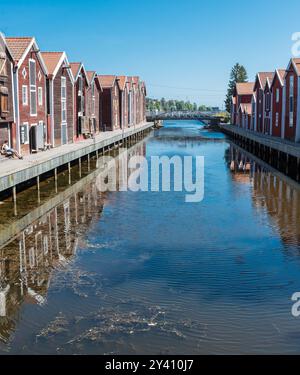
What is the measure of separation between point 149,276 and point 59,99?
31538 mm

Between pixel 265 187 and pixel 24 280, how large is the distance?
19.9 meters

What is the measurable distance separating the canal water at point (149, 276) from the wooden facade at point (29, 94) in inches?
357

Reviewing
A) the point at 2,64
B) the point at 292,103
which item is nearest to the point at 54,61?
the point at 2,64

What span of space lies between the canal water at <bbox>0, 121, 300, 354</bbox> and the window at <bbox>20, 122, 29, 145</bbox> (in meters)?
8.53

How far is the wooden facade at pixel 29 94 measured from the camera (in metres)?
33.1

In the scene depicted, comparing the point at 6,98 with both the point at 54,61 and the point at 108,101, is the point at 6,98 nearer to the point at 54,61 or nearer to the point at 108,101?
the point at 54,61

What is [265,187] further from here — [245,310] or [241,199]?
[245,310]

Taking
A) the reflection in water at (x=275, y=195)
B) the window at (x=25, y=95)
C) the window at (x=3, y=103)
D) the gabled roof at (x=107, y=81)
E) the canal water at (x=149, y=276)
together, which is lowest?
the canal water at (x=149, y=276)

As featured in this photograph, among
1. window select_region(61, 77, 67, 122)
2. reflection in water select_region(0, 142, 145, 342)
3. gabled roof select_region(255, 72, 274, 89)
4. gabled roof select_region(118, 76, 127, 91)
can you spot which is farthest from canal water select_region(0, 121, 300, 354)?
gabled roof select_region(118, 76, 127, 91)

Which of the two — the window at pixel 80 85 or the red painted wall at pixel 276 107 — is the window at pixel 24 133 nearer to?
the window at pixel 80 85

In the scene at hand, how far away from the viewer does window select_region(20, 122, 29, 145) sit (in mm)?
33781

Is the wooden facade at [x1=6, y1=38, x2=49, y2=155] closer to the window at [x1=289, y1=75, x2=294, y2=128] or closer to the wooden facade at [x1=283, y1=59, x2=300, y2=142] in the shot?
the wooden facade at [x1=283, y1=59, x2=300, y2=142]

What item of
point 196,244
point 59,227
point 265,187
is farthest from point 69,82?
point 196,244

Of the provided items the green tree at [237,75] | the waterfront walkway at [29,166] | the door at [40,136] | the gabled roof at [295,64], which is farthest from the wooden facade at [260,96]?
the green tree at [237,75]
